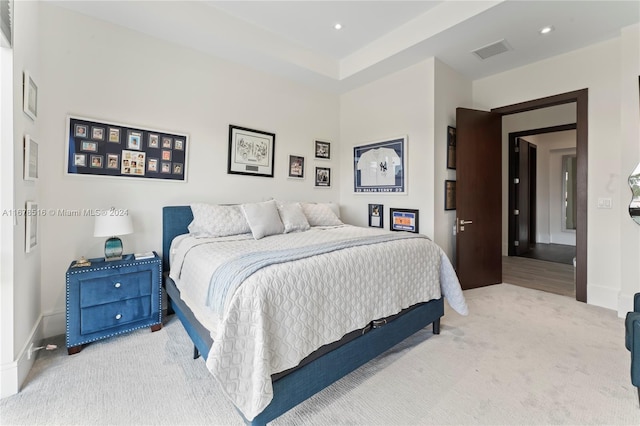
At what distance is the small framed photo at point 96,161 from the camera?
8.29 ft

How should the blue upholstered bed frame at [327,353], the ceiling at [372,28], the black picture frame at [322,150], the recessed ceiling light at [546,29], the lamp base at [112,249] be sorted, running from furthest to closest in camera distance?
the black picture frame at [322,150] < the recessed ceiling light at [546,29] < the ceiling at [372,28] < the lamp base at [112,249] < the blue upholstered bed frame at [327,353]

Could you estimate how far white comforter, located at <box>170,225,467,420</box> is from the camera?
1275mm

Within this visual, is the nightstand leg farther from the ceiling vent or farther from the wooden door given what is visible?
the ceiling vent

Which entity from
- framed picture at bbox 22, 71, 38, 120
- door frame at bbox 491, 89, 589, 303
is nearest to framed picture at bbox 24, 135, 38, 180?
framed picture at bbox 22, 71, 38, 120

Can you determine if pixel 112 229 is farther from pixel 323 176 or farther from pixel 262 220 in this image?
pixel 323 176

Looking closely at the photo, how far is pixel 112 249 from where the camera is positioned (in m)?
2.40

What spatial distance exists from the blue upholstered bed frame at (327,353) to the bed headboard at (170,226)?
0.26m

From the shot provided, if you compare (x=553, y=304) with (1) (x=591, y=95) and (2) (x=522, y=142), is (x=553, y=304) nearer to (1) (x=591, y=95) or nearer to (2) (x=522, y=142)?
(1) (x=591, y=95)

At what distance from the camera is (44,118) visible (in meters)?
2.31

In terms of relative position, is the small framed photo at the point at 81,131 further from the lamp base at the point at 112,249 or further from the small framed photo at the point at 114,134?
the lamp base at the point at 112,249

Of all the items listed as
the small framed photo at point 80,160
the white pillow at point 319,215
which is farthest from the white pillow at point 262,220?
the small framed photo at point 80,160

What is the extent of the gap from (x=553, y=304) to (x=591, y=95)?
2379 mm

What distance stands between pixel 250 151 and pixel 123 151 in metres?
1.34

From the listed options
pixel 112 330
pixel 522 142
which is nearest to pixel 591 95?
pixel 522 142
